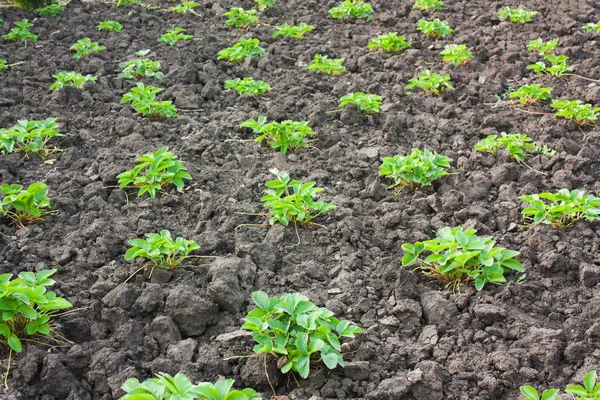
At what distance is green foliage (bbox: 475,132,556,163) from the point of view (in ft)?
15.5

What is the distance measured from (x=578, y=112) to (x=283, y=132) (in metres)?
2.50

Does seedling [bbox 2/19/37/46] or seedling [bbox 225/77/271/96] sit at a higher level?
seedling [bbox 225/77/271/96]

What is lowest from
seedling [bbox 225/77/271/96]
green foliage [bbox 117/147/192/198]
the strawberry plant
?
seedling [bbox 225/77/271/96]

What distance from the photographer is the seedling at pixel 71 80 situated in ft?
18.9

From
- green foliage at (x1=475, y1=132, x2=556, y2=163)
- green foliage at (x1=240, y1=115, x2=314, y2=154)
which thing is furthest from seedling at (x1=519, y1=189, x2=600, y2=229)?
green foliage at (x1=240, y1=115, x2=314, y2=154)

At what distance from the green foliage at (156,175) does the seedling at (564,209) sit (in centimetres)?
229

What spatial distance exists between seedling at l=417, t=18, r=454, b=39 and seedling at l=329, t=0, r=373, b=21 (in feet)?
2.90

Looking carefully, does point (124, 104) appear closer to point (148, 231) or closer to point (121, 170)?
point (121, 170)

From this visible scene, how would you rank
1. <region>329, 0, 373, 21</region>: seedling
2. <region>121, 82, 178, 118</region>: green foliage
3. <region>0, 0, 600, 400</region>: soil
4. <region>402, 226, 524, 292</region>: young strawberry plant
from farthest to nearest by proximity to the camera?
<region>329, 0, 373, 21</region>: seedling, <region>121, 82, 178, 118</region>: green foliage, <region>402, 226, 524, 292</region>: young strawberry plant, <region>0, 0, 600, 400</region>: soil

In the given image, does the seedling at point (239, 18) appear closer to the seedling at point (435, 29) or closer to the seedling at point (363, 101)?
the seedling at point (435, 29)

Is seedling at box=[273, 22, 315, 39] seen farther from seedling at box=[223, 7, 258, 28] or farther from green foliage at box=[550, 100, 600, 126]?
green foliage at box=[550, 100, 600, 126]

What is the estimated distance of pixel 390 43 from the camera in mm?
6730

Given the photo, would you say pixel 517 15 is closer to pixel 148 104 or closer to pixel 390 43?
pixel 390 43

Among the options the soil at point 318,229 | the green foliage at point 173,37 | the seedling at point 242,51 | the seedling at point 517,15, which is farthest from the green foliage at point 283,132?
the seedling at point 517,15
